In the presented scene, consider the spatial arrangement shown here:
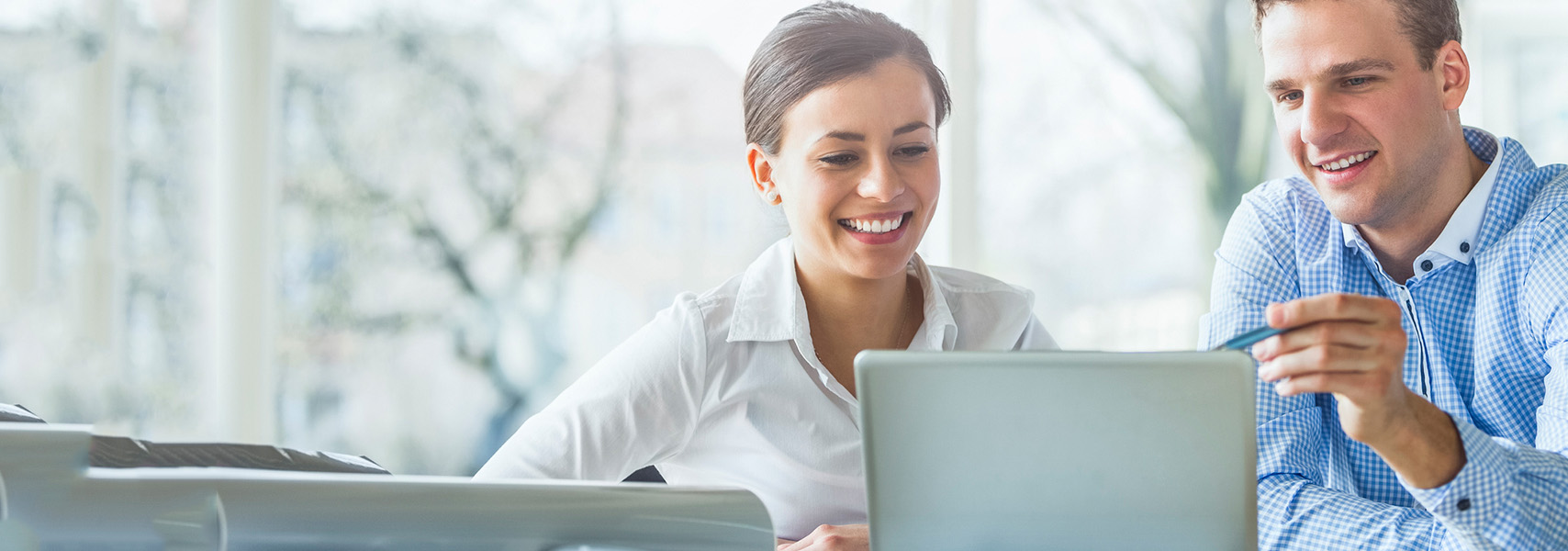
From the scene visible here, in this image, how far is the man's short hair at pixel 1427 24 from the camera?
1455mm

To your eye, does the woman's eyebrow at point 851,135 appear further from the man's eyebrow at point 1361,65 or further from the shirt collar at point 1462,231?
the shirt collar at point 1462,231

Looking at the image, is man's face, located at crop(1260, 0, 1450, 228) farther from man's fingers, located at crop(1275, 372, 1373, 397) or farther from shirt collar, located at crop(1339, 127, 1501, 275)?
man's fingers, located at crop(1275, 372, 1373, 397)

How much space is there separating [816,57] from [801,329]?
1.23 feet

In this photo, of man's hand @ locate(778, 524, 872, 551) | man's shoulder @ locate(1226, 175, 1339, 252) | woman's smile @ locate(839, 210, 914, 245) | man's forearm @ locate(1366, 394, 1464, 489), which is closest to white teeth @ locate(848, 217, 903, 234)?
woman's smile @ locate(839, 210, 914, 245)

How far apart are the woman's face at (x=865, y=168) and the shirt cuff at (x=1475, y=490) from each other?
692mm

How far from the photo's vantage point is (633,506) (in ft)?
2.21

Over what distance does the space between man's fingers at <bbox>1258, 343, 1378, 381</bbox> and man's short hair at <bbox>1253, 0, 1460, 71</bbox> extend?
2.26 ft

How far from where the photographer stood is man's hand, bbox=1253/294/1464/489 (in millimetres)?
955

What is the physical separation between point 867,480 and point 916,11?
2849mm

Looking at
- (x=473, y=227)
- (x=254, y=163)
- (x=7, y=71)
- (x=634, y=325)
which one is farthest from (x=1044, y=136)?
(x=7, y=71)

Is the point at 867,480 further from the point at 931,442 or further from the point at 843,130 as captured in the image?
the point at 843,130

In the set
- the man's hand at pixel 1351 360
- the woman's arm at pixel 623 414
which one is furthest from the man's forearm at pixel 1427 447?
the woman's arm at pixel 623 414

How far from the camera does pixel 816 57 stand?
1510 mm

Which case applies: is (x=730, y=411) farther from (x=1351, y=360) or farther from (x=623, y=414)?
(x=1351, y=360)
